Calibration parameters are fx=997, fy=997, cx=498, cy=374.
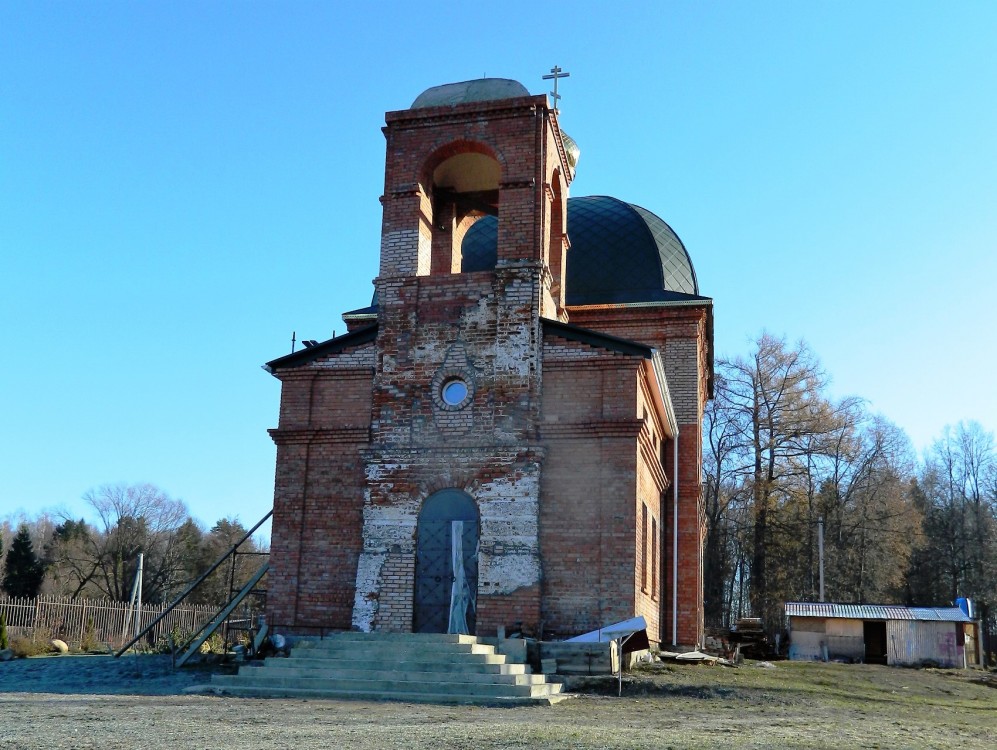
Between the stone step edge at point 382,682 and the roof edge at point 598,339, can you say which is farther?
the roof edge at point 598,339

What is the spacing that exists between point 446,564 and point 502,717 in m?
4.97

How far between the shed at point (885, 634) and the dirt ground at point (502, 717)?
12966 millimetres

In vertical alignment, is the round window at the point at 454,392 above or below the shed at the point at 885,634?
above

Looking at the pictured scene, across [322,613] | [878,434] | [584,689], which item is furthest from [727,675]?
[878,434]

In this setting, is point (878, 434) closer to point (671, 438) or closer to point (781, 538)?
point (781, 538)

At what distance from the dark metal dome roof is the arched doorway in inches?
281

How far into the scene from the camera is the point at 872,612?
2634 centimetres

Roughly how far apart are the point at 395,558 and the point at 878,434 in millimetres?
29273

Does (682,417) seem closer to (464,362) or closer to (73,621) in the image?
(464,362)

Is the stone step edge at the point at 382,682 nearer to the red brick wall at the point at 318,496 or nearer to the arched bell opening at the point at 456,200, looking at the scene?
the red brick wall at the point at 318,496

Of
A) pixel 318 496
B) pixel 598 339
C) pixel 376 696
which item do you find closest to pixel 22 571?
pixel 318 496

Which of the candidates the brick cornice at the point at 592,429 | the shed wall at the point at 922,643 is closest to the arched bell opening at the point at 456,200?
the brick cornice at the point at 592,429

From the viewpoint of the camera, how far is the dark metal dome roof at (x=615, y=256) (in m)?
19.5

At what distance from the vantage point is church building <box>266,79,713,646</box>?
1296 cm
